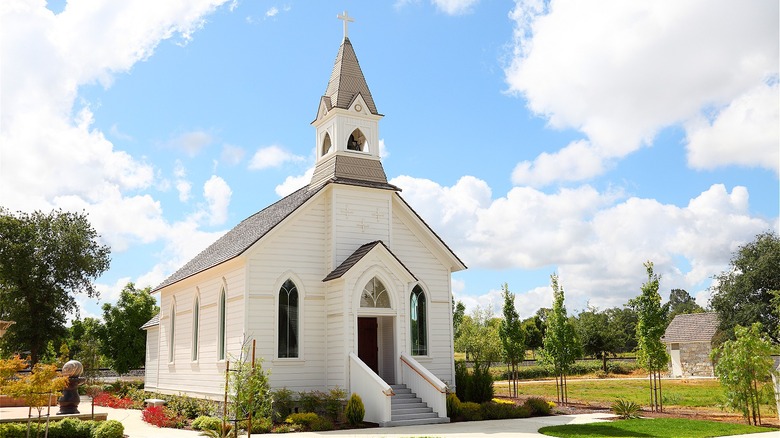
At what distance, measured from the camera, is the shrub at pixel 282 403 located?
69.8 ft

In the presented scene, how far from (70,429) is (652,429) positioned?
1595 cm

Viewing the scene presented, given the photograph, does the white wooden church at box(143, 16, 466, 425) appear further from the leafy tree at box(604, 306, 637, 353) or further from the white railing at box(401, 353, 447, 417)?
the leafy tree at box(604, 306, 637, 353)

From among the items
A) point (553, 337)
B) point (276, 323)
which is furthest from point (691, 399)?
point (276, 323)

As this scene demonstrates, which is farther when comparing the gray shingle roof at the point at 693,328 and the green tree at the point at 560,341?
the gray shingle roof at the point at 693,328

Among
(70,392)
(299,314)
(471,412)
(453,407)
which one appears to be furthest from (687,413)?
(70,392)

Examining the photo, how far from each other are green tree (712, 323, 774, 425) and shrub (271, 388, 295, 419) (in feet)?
45.0

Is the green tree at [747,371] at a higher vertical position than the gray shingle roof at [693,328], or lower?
lower

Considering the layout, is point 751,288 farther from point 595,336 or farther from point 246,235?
point 246,235

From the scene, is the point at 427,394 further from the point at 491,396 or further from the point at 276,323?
the point at 276,323

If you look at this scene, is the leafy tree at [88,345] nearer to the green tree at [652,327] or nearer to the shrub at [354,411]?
the shrub at [354,411]

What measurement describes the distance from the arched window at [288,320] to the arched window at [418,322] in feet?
14.4

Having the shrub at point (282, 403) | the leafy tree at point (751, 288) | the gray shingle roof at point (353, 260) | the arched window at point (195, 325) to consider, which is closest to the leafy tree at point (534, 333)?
the leafy tree at point (751, 288)

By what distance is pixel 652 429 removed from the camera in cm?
1902

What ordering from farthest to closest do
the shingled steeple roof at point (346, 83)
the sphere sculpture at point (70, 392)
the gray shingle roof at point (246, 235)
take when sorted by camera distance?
1. the shingled steeple roof at point (346, 83)
2. the gray shingle roof at point (246, 235)
3. the sphere sculpture at point (70, 392)
